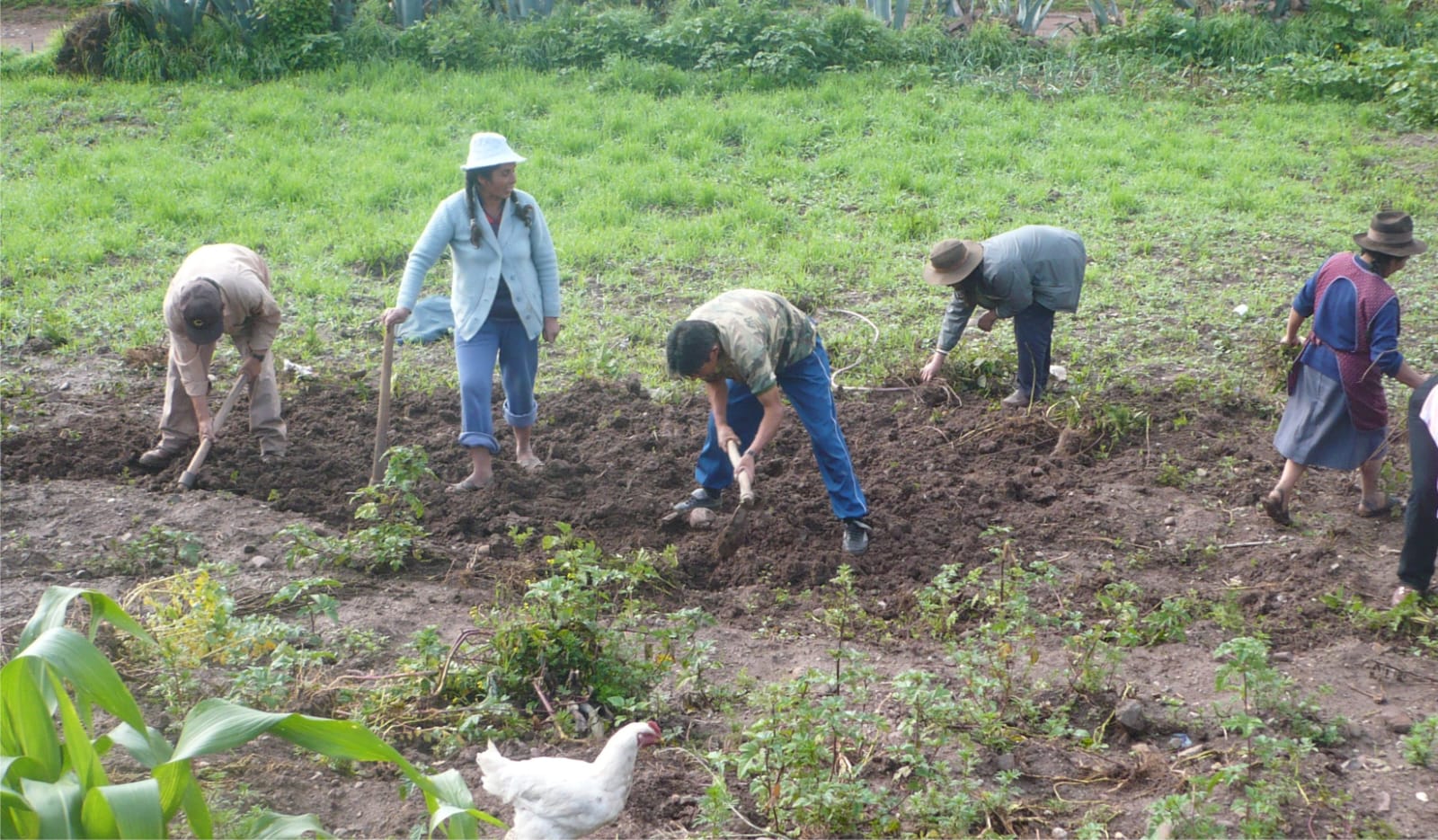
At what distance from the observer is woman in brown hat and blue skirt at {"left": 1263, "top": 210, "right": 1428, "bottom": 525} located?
17.7 ft

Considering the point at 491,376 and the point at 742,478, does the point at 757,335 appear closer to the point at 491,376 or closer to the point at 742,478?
the point at 742,478

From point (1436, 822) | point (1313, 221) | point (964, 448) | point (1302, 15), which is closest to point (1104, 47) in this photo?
point (1302, 15)

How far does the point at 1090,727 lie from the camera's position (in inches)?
168

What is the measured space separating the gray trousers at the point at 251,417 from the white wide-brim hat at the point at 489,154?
181cm

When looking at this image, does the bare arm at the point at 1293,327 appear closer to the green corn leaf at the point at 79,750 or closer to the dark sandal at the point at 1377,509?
the dark sandal at the point at 1377,509

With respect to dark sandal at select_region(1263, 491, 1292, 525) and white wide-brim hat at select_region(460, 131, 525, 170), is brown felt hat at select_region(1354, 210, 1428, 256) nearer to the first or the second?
dark sandal at select_region(1263, 491, 1292, 525)

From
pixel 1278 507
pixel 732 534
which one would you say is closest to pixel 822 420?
pixel 732 534

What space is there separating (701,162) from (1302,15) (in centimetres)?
734

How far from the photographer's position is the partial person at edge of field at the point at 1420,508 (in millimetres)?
4871

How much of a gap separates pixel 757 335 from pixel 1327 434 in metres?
2.66

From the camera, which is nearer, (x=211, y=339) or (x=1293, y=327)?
(x=1293, y=327)

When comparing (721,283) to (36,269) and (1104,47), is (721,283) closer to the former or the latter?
(36,269)

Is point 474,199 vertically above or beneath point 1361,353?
above

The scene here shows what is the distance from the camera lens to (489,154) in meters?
5.92
